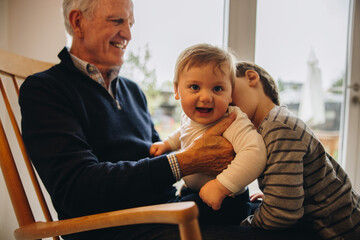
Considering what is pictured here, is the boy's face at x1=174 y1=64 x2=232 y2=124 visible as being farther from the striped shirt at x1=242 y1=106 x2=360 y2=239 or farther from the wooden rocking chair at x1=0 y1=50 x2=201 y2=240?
the wooden rocking chair at x1=0 y1=50 x2=201 y2=240

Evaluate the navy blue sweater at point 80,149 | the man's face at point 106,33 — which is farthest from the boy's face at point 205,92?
the man's face at point 106,33

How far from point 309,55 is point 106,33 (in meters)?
1.50

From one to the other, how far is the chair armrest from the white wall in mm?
807

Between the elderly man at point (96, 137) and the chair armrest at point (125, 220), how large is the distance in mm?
102

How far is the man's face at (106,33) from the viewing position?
3.81ft

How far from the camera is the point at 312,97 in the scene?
2.06 m

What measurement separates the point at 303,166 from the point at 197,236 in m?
0.45

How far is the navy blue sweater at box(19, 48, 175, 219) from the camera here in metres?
0.87

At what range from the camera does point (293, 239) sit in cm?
87

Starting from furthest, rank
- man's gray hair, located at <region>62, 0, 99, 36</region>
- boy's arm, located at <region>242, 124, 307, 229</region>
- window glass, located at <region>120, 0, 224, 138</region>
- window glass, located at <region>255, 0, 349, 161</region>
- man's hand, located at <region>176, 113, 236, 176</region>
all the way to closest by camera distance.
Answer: window glass, located at <region>255, 0, 349, 161</region>, window glass, located at <region>120, 0, 224, 138</region>, man's gray hair, located at <region>62, 0, 99, 36</region>, man's hand, located at <region>176, 113, 236, 176</region>, boy's arm, located at <region>242, 124, 307, 229</region>

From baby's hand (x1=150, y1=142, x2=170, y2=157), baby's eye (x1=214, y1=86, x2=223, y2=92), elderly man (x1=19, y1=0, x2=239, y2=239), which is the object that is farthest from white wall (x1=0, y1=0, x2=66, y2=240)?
baby's eye (x1=214, y1=86, x2=223, y2=92)

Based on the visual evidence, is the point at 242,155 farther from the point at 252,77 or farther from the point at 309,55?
the point at 309,55

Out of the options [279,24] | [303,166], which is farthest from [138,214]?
[279,24]

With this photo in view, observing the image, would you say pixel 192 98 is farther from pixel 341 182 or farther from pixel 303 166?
pixel 341 182
